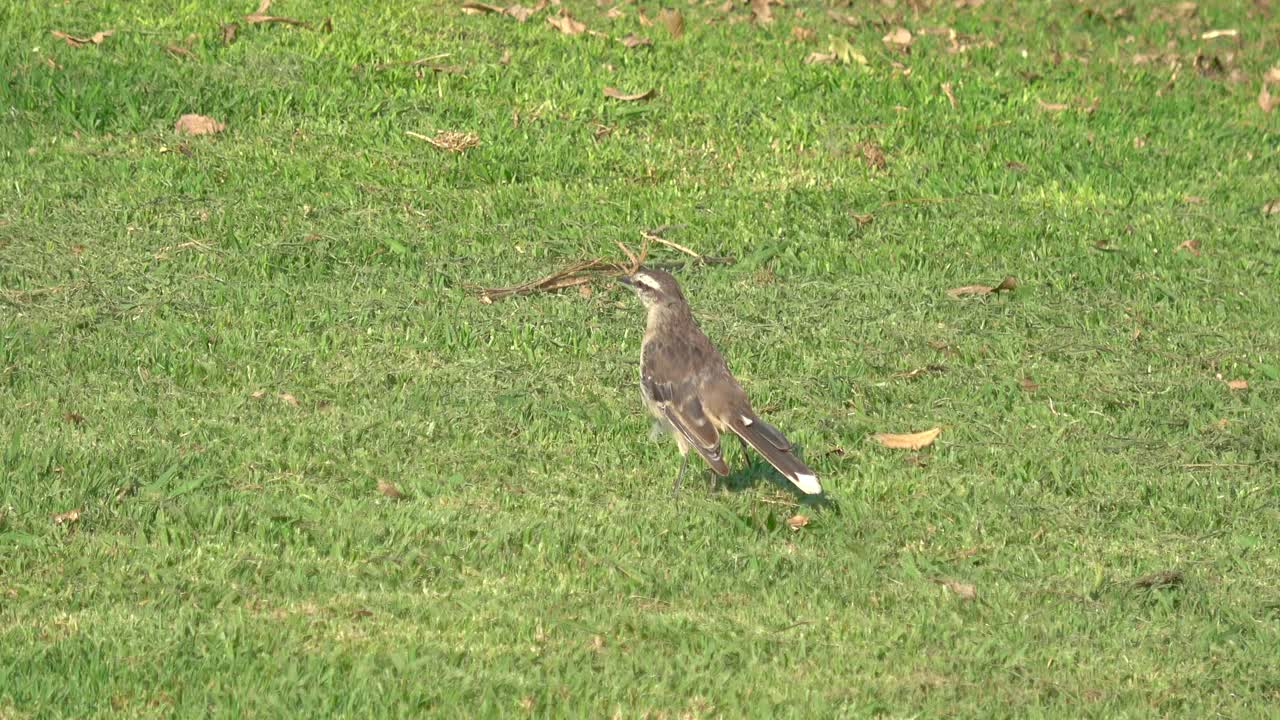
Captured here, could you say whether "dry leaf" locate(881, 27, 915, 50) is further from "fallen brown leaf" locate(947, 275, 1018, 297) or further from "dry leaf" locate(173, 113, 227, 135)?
"dry leaf" locate(173, 113, 227, 135)

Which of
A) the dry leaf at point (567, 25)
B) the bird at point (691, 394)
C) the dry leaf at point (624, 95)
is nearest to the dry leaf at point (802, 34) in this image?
the dry leaf at point (567, 25)

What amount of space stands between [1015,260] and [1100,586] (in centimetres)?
469

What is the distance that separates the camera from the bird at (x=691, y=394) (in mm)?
8461

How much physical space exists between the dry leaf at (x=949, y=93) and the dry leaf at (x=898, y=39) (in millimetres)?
1050

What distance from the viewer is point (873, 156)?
14031mm

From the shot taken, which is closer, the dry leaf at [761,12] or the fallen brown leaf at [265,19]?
the fallen brown leaf at [265,19]

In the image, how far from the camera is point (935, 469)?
31.1 ft

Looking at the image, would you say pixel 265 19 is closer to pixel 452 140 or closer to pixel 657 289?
pixel 452 140

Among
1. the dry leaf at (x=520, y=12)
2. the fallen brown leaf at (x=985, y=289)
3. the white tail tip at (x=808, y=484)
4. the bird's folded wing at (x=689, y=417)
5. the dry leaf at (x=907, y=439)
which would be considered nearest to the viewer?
the white tail tip at (x=808, y=484)

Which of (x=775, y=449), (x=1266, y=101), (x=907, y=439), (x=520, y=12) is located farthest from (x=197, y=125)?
(x=1266, y=101)

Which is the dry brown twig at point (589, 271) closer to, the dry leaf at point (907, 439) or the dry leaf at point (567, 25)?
the dry leaf at point (907, 439)

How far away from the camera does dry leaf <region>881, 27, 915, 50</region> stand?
16.3 meters

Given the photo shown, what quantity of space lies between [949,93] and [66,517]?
9.24m

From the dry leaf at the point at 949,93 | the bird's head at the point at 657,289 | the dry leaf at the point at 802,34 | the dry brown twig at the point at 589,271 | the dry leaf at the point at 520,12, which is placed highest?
the bird's head at the point at 657,289
